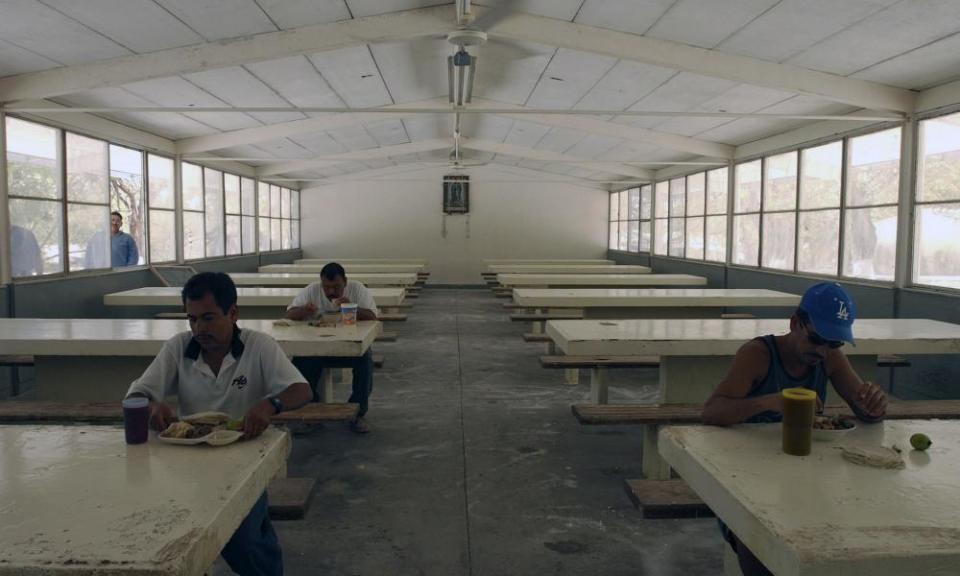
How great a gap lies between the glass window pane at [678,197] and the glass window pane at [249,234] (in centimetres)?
787

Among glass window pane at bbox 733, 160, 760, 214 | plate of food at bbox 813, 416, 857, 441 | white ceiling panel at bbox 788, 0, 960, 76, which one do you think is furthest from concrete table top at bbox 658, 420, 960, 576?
glass window pane at bbox 733, 160, 760, 214

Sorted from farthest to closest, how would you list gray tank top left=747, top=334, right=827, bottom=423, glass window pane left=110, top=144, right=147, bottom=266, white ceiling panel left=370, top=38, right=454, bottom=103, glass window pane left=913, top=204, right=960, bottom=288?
glass window pane left=110, top=144, right=147, bottom=266 → white ceiling panel left=370, top=38, right=454, bottom=103 → glass window pane left=913, top=204, right=960, bottom=288 → gray tank top left=747, top=334, right=827, bottom=423

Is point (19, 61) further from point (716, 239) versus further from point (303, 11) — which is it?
point (716, 239)

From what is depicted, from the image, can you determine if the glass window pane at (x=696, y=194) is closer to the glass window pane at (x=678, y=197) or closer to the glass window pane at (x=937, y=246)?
the glass window pane at (x=678, y=197)

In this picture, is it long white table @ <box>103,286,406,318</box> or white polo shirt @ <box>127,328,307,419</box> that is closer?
white polo shirt @ <box>127,328,307,419</box>

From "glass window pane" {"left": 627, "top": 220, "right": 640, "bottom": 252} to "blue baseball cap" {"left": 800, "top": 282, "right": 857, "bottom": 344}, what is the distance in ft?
43.4

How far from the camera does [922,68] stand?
5.60 meters

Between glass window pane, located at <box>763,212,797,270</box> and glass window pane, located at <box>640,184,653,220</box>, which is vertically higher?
glass window pane, located at <box>640,184,653,220</box>

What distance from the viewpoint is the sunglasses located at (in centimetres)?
215

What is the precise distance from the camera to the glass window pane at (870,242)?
6605 millimetres

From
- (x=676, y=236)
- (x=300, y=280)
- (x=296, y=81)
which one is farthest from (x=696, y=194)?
(x=296, y=81)

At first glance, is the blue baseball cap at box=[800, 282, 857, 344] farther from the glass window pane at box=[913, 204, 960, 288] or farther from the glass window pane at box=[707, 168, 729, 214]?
the glass window pane at box=[707, 168, 729, 214]

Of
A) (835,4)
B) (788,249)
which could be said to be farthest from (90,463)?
(788,249)

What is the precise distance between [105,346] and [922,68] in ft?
20.0
